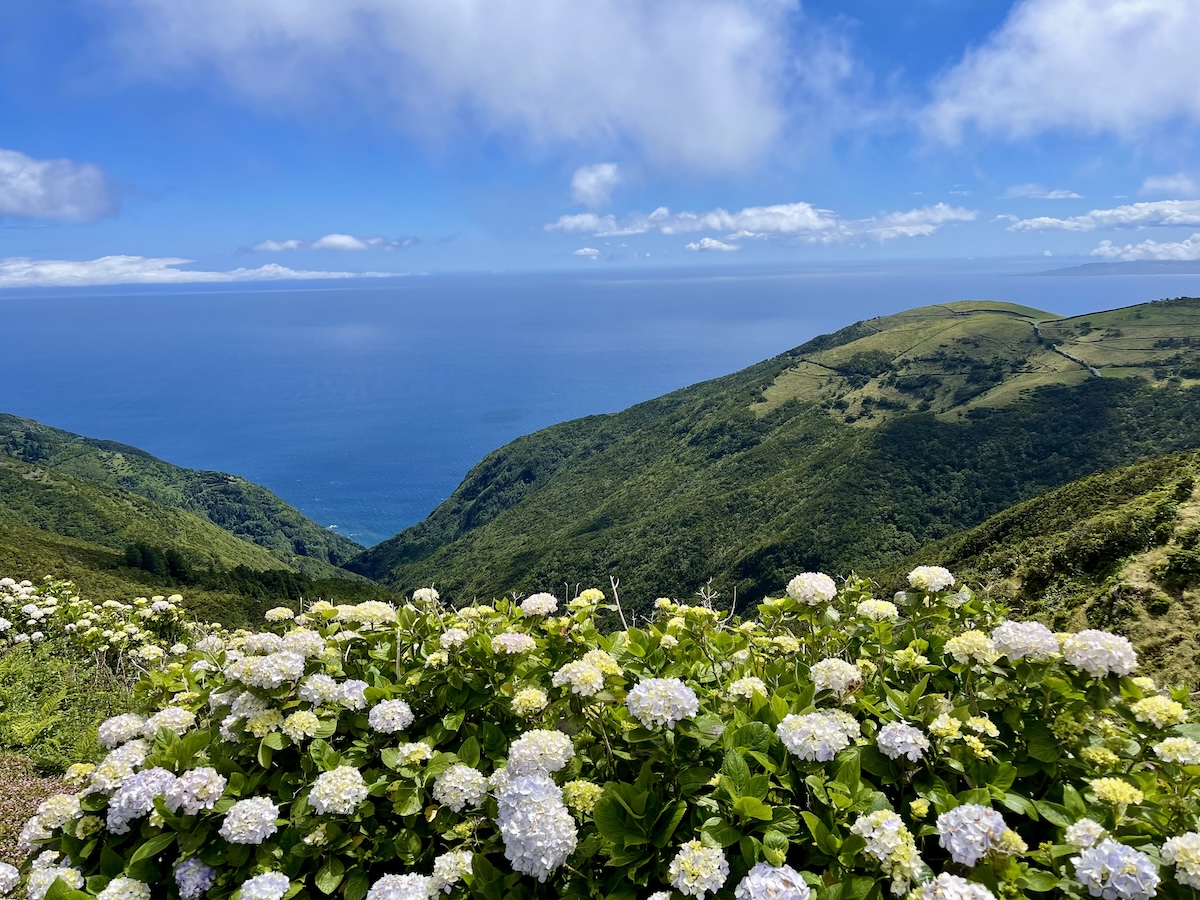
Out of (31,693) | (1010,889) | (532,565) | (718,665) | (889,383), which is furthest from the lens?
(889,383)

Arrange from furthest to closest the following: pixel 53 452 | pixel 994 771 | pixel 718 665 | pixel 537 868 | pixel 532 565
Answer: pixel 53 452 < pixel 532 565 < pixel 718 665 < pixel 994 771 < pixel 537 868

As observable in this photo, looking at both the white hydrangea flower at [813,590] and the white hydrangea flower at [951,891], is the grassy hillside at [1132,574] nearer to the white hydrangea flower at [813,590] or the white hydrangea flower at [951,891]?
the white hydrangea flower at [813,590]

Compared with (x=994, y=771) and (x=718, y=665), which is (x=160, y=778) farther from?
(x=994, y=771)

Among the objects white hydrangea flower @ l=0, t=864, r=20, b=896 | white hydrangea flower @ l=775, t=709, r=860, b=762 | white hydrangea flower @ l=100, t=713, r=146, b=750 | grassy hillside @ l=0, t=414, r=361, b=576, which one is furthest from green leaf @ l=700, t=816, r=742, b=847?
grassy hillside @ l=0, t=414, r=361, b=576

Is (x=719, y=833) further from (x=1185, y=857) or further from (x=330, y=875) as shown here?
(x=330, y=875)

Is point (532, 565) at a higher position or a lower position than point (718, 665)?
lower

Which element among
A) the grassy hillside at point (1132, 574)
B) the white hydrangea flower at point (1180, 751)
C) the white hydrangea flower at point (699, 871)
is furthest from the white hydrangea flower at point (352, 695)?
the grassy hillside at point (1132, 574)

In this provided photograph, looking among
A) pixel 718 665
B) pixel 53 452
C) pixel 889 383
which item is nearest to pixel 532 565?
pixel 889 383
